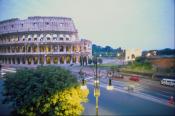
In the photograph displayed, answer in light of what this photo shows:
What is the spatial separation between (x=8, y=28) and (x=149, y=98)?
64.6 ft

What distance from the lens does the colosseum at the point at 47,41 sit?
24094 mm

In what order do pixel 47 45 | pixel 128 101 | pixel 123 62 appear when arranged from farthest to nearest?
pixel 123 62, pixel 47 45, pixel 128 101

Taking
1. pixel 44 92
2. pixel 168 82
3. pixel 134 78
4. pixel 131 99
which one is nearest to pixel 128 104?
pixel 131 99

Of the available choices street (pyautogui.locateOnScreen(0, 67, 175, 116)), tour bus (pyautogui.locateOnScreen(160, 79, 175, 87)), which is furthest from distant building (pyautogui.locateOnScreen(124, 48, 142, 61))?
tour bus (pyautogui.locateOnScreen(160, 79, 175, 87))

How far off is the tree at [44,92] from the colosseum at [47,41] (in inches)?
315

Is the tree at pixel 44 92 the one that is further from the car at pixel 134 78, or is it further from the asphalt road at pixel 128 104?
the car at pixel 134 78

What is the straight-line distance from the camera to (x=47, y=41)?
81.1 feet

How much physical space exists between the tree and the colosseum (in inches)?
315

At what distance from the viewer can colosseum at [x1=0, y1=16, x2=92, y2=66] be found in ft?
79.0

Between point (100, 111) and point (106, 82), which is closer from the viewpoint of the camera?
point (100, 111)

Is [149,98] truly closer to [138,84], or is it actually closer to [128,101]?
[128,101]

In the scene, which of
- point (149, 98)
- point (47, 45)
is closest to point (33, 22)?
point (47, 45)

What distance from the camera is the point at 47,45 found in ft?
81.6

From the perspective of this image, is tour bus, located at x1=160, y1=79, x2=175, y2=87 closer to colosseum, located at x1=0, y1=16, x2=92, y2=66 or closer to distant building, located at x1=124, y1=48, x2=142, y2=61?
distant building, located at x1=124, y1=48, x2=142, y2=61
